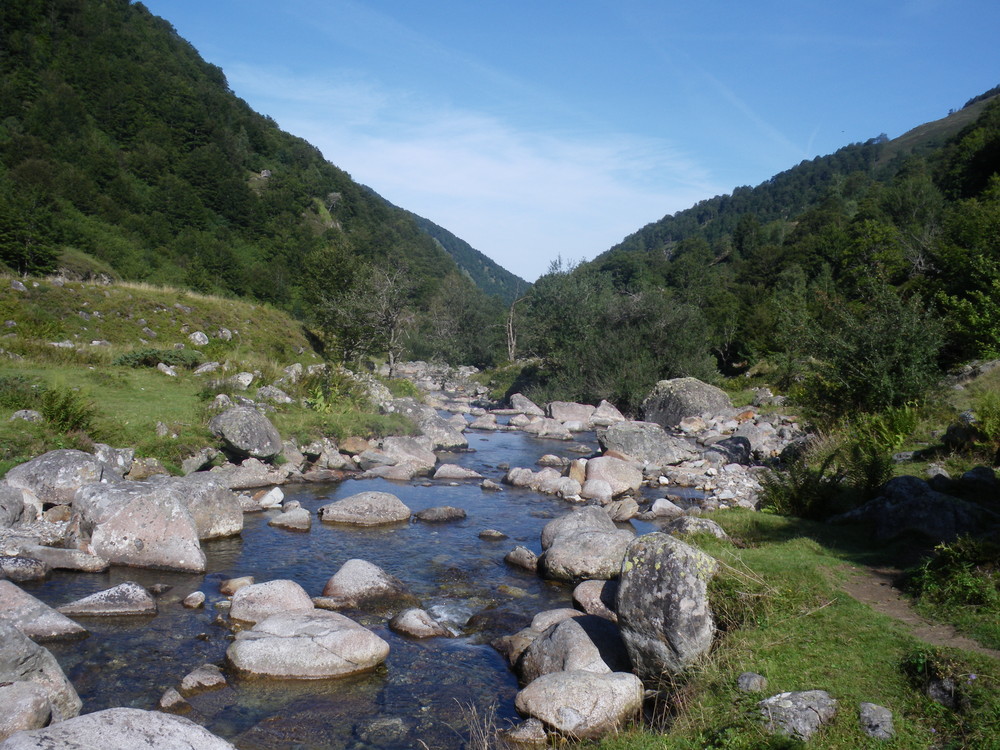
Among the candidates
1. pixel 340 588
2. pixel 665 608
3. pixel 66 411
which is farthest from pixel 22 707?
pixel 66 411

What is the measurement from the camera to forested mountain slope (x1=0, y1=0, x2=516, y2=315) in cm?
5388

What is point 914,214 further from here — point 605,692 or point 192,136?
point 192,136

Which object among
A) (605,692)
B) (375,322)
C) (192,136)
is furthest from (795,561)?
(192,136)

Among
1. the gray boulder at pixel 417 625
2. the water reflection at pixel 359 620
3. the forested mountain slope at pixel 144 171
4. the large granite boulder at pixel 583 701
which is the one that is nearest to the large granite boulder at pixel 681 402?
the forested mountain slope at pixel 144 171

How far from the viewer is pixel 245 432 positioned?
1764 cm

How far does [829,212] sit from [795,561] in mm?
84904

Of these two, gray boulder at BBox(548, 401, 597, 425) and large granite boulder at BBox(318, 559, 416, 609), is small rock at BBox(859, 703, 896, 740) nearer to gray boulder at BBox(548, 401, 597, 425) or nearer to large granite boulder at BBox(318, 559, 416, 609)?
large granite boulder at BBox(318, 559, 416, 609)

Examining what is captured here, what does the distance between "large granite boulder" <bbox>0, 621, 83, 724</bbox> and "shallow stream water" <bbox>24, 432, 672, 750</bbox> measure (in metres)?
0.50

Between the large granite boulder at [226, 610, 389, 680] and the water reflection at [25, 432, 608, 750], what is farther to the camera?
the large granite boulder at [226, 610, 389, 680]

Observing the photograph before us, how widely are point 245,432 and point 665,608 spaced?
13563 mm

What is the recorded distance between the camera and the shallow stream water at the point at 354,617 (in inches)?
274

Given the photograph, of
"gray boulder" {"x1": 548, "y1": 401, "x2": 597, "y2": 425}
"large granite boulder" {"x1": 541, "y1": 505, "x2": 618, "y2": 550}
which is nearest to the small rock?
"large granite boulder" {"x1": 541, "y1": 505, "x2": 618, "y2": 550}

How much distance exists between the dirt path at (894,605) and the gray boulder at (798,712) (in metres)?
1.50

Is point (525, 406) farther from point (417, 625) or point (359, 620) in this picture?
point (417, 625)
